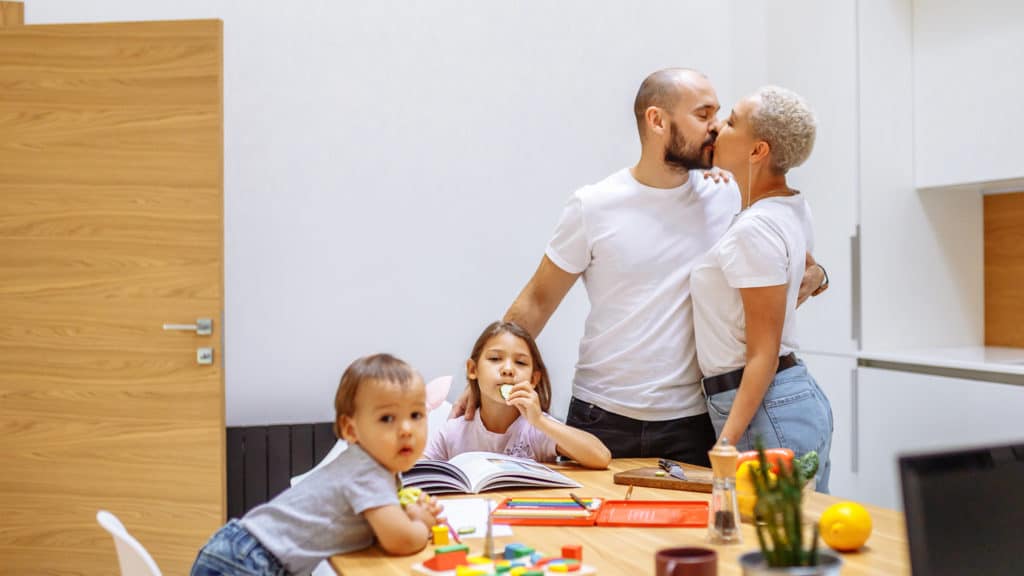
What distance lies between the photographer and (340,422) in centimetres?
150

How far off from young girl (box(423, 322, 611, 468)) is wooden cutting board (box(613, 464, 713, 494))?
0.48 ft

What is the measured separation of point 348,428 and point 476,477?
45 cm

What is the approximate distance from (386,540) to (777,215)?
3.61 feet

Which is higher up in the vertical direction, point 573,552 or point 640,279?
point 640,279

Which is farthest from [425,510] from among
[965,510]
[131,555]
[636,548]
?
[965,510]

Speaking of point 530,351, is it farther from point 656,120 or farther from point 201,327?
point 201,327

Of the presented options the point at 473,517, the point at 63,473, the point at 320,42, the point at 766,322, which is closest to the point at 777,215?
the point at 766,322

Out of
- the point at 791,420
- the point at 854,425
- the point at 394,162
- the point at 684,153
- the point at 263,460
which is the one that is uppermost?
the point at 394,162

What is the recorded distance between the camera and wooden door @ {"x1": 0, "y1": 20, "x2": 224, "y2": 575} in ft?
11.0

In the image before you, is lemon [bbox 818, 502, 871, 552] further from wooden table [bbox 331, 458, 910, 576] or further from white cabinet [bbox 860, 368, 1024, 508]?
white cabinet [bbox 860, 368, 1024, 508]

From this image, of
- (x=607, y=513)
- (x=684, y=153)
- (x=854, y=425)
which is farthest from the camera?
(x=854, y=425)

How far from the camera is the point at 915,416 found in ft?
10.8

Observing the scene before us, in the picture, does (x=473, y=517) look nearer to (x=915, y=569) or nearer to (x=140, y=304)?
(x=915, y=569)

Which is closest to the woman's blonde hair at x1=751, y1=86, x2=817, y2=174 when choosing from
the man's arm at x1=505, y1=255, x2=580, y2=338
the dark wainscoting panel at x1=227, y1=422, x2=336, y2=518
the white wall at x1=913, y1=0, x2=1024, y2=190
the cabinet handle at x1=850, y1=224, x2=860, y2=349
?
the man's arm at x1=505, y1=255, x2=580, y2=338
